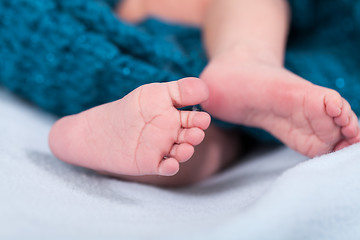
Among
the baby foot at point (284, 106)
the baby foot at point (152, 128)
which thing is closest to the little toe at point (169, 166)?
the baby foot at point (152, 128)

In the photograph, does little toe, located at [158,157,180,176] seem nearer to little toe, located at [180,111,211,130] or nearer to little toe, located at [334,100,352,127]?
little toe, located at [180,111,211,130]

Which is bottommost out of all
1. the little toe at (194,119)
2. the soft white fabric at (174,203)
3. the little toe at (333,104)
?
the soft white fabric at (174,203)

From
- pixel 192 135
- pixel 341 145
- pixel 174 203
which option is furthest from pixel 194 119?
pixel 341 145

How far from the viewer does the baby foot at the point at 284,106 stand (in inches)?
19.1

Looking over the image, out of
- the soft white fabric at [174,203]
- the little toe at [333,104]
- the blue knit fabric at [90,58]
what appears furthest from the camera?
the blue knit fabric at [90,58]

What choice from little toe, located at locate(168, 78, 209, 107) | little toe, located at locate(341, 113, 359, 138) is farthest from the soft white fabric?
little toe, located at locate(168, 78, 209, 107)

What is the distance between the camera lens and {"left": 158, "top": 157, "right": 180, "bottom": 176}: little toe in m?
0.43

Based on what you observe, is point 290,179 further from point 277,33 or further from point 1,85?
point 1,85

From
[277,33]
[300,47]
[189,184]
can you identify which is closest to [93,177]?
[189,184]

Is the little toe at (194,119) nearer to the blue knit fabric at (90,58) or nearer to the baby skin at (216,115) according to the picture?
the baby skin at (216,115)

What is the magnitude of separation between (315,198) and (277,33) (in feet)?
1.15

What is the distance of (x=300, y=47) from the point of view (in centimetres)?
79

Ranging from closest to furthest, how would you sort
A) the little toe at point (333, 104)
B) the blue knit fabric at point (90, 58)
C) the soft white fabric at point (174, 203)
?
the soft white fabric at point (174, 203)
the little toe at point (333, 104)
the blue knit fabric at point (90, 58)

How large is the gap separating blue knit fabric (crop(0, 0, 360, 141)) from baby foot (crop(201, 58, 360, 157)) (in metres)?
0.10
